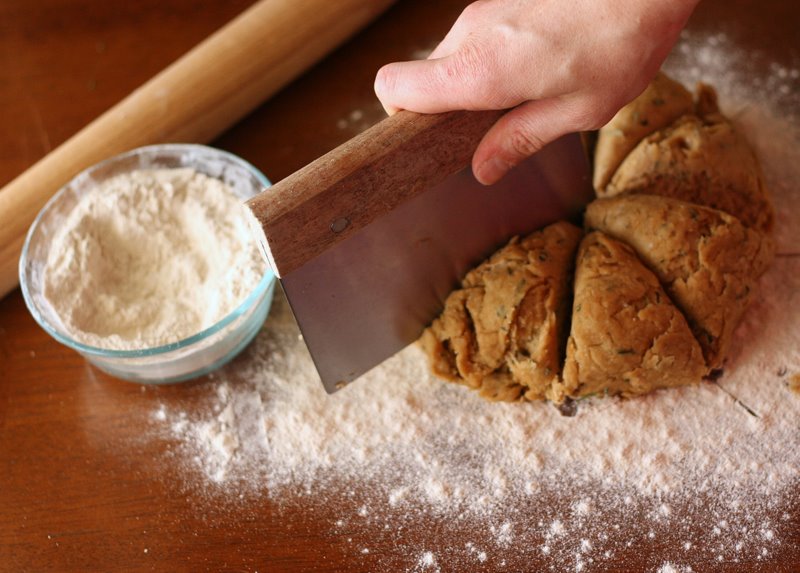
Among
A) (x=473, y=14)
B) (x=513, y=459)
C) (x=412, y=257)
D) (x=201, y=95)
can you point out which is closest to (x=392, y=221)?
(x=412, y=257)

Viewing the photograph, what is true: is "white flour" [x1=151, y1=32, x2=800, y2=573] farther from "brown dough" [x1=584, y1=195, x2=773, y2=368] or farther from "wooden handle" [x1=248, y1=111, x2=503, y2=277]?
"wooden handle" [x1=248, y1=111, x2=503, y2=277]

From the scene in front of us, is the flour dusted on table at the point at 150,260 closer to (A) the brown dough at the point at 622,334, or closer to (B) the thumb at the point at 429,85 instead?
(B) the thumb at the point at 429,85

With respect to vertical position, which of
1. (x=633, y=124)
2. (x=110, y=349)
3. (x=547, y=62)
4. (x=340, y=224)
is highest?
(x=547, y=62)

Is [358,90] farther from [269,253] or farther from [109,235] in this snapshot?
[269,253]

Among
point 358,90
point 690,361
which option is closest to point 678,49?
point 358,90

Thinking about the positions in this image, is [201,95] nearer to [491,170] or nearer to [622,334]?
[491,170]

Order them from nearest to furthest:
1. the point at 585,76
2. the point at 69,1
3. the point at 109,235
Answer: the point at 585,76 → the point at 109,235 → the point at 69,1

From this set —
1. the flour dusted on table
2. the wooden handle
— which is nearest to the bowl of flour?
the flour dusted on table
